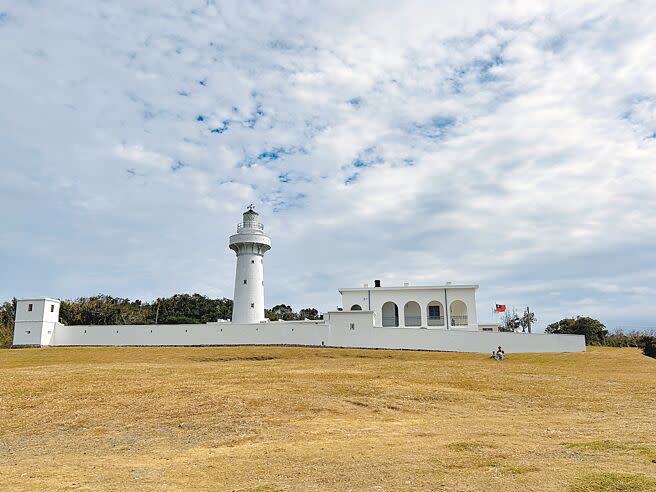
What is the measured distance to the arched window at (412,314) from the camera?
45812 mm

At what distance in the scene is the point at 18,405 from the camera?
1600 centimetres

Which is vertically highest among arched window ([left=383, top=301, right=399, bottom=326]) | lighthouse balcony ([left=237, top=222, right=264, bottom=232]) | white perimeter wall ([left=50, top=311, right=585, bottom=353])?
lighthouse balcony ([left=237, top=222, right=264, bottom=232])

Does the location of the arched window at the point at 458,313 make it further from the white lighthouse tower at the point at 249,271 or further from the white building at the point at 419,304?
the white lighthouse tower at the point at 249,271

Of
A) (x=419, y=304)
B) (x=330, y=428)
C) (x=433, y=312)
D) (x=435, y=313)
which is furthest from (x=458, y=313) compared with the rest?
(x=330, y=428)

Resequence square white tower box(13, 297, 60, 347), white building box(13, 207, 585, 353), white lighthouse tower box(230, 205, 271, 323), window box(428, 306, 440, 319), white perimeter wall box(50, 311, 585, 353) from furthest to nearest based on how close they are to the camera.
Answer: window box(428, 306, 440, 319) → white lighthouse tower box(230, 205, 271, 323) → square white tower box(13, 297, 60, 347) → white building box(13, 207, 585, 353) → white perimeter wall box(50, 311, 585, 353)

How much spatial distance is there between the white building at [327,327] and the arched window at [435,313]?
9 cm

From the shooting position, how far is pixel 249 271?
1705 inches

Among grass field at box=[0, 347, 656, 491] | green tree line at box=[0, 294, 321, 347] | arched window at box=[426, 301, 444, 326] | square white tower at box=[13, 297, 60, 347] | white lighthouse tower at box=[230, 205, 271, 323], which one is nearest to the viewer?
grass field at box=[0, 347, 656, 491]

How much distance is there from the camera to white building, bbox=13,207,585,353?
116ft

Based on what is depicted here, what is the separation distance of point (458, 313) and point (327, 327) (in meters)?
14.5

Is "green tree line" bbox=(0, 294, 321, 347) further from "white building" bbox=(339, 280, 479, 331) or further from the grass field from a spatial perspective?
the grass field

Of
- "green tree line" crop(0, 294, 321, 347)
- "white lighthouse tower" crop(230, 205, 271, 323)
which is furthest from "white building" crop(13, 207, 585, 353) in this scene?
"green tree line" crop(0, 294, 321, 347)

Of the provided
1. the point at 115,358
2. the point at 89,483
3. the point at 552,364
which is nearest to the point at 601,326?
the point at 552,364

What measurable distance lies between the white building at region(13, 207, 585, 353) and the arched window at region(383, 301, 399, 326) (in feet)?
0.30
